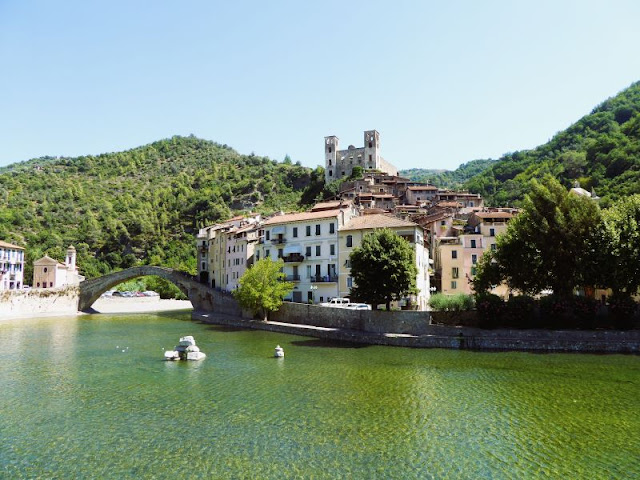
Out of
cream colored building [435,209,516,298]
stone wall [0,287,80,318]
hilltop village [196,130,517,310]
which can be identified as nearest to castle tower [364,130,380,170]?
hilltop village [196,130,517,310]

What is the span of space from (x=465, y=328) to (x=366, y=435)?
2022cm

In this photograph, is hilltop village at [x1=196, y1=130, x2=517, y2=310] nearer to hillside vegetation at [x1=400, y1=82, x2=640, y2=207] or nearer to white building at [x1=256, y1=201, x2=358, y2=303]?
white building at [x1=256, y1=201, x2=358, y2=303]

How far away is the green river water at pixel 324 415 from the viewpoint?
13.4 meters

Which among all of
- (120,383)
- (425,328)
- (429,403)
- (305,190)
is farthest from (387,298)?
(305,190)

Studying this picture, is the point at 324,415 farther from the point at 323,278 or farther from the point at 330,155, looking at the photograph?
the point at 330,155

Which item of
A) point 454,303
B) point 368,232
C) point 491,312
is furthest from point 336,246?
point 491,312

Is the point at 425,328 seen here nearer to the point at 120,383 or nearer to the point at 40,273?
the point at 120,383

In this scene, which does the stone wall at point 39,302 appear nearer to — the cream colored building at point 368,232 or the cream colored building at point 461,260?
the cream colored building at point 368,232

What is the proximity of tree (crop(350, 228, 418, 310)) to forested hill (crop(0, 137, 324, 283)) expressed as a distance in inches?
2719

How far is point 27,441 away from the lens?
1544cm

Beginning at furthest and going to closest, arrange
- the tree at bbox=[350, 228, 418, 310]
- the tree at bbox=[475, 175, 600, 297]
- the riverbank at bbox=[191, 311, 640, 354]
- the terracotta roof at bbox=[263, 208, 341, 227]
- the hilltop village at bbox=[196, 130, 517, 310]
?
1. the terracotta roof at bbox=[263, 208, 341, 227]
2. the hilltop village at bbox=[196, 130, 517, 310]
3. the tree at bbox=[350, 228, 418, 310]
4. the tree at bbox=[475, 175, 600, 297]
5. the riverbank at bbox=[191, 311, 640, 354]

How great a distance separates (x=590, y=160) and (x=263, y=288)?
9981 centimetres

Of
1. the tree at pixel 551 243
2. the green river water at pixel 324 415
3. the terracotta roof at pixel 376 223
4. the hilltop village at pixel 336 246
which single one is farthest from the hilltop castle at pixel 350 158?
the green river water at pixel 324 415

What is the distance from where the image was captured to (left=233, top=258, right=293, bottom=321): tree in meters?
44.6
